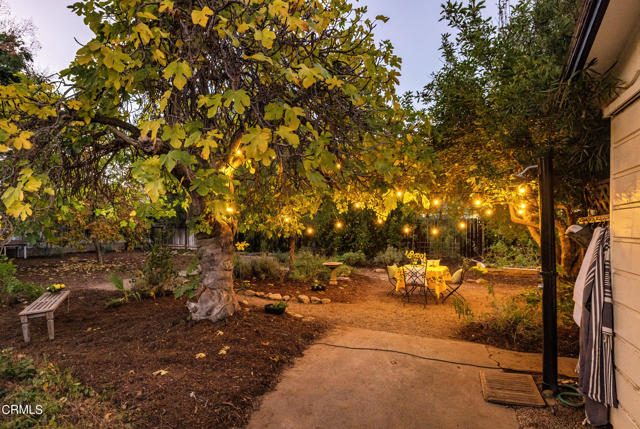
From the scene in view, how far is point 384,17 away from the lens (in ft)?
8.54

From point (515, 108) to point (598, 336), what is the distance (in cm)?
226

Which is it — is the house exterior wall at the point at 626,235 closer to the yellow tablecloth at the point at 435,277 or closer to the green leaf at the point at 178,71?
the green leaf at the point at 178,71

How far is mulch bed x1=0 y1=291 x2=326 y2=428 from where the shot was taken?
107 inches

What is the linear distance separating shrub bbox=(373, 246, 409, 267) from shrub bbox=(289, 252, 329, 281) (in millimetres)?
3512

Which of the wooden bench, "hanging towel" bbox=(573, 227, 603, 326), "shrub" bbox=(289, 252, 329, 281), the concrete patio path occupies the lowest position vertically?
the concrete patio path

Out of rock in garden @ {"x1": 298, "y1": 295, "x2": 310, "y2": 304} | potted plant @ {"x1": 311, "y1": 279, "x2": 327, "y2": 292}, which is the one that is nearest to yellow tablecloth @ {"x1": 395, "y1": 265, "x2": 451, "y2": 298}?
potted plant @ {"x1": 311, "y1": 279, "x2": 327, "y2": 292}

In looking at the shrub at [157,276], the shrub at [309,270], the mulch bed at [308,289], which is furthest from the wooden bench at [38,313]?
the shrub at [309,270]

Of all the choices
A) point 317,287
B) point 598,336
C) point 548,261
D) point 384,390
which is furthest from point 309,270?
point 598,336

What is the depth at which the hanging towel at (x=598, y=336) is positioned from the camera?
2488 mm

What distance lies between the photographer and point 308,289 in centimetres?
845

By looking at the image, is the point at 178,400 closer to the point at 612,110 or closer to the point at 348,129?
the point at 348,129

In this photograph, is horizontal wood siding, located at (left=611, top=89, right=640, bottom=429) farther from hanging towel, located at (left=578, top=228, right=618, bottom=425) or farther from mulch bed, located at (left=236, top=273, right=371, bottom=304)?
mulch bed, located at (left=236, top=273, right=371, bottom=304)

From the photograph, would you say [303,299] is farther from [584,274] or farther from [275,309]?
[584,274]

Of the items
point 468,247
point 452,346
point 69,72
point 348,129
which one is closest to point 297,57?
point 348,129
